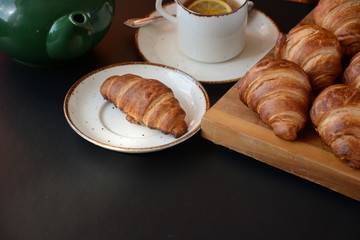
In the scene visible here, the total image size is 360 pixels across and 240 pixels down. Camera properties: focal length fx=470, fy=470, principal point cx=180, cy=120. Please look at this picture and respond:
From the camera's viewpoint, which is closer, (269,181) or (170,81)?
(269,181)

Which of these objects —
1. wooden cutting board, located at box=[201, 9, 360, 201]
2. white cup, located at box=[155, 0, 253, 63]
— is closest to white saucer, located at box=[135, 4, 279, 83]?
white cup, located at box=[155, 0, 253, 63]

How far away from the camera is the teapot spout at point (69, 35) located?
953 mm

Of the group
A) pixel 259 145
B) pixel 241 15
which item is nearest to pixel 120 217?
pixel 259 145

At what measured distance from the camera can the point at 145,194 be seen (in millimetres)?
823

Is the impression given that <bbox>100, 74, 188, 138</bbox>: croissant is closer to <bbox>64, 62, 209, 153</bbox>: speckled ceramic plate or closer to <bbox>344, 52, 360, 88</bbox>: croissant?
<bbox>64, 62, 209, 153</bbox>: speckled ceramic plate

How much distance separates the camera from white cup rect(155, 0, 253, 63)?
3.44ft

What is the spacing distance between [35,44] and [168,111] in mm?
329

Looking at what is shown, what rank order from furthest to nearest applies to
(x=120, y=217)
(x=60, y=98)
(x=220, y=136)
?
(x=60, y=98)
(x=220, y=136)
(x=120, y=217)

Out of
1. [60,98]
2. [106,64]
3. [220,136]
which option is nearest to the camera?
[220,136]

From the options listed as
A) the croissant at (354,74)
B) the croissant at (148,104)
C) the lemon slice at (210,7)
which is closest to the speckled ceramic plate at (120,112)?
the croissant at (148,104)

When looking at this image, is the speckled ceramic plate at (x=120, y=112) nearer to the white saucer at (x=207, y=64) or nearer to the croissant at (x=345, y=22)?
the white saucer at (x=207, y=64)

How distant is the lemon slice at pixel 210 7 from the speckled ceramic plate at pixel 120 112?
0.17m

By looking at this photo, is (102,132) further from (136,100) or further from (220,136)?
(220,136)

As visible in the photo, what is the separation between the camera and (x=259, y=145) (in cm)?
86
